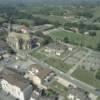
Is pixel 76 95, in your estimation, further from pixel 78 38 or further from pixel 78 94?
pixel 78 38

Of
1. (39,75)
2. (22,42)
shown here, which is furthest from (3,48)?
(39,75)

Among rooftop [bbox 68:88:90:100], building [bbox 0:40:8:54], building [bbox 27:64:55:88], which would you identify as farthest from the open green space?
rooftop [bbox 68:88:90:100]

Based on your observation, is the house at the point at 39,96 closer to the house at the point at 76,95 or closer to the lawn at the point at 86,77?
the house at the point at 76,95

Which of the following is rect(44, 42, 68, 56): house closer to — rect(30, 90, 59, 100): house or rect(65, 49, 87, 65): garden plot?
rect(65, 49, 87, 65): garden plot

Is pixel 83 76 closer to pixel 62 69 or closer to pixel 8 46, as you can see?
pixel 62 69

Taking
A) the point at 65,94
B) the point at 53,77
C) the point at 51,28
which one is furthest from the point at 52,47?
the point at 51,28

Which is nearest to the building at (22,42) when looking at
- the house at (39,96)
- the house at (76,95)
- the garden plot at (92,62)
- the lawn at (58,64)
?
the lawn at (58,64)
